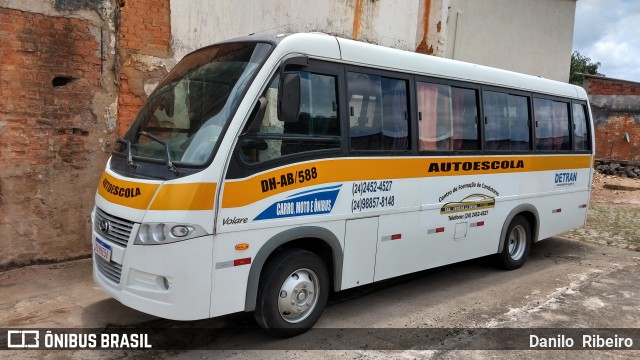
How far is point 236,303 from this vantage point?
4074 millimetres

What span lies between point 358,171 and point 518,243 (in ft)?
12.5

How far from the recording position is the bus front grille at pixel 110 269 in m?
4.07

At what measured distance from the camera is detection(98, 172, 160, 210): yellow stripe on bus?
3888mm

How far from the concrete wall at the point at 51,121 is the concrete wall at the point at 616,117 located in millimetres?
20132

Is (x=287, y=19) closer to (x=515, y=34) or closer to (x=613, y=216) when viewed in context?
(x=613, y=216)

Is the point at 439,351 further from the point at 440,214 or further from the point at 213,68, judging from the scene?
the point at 213,68

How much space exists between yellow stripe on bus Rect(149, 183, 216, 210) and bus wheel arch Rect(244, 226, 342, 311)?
2.28ft

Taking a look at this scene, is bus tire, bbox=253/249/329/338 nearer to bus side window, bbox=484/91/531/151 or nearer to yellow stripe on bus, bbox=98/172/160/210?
yellow stripe on bus, bbox=98/172/160/210

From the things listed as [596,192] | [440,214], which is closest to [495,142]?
[440,214]

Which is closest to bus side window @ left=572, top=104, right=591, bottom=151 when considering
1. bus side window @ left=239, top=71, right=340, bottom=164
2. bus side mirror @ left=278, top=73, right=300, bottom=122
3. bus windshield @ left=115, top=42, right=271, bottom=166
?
bus side window @ left=239, top=71, right=340, bottom=164

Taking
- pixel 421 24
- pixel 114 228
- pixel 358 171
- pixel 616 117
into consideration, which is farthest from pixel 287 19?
pixel 616 117

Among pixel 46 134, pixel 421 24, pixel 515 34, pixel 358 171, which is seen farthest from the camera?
pixel 515 34

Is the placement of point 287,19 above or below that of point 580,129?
above

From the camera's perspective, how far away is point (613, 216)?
39.4ft
